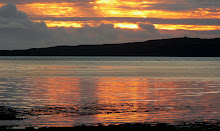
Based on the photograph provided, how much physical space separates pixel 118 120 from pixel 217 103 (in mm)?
13187

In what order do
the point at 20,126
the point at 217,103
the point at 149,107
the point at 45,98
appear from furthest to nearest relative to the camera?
1. the point at 45,98
2. the point at 217,103
3. the point at 149,107
4. the point at 20,126

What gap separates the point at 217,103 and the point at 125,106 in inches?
338

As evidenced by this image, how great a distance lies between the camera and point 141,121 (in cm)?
2462

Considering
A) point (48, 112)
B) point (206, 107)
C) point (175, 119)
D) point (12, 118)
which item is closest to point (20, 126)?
point (12, 118)

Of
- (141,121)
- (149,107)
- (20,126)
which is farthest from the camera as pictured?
(149,107)

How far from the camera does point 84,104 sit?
33594mm

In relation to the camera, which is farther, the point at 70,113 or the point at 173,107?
the point at 173,107

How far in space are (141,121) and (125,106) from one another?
7395mm

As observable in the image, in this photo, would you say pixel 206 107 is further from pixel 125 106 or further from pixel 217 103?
pixel 125 106

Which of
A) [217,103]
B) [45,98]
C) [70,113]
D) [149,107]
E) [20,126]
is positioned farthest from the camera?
[45,98]

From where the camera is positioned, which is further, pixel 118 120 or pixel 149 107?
pixel 149 107

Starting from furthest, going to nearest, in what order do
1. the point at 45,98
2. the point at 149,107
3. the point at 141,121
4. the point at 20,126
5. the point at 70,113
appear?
the point at 45,98 < the point at 149,107 < the point at 70,113 < the point at 141,121 < the point at 20,126

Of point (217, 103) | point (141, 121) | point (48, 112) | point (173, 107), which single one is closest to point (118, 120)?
point (141, 121)

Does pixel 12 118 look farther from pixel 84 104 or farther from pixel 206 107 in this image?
pixel 206 107
